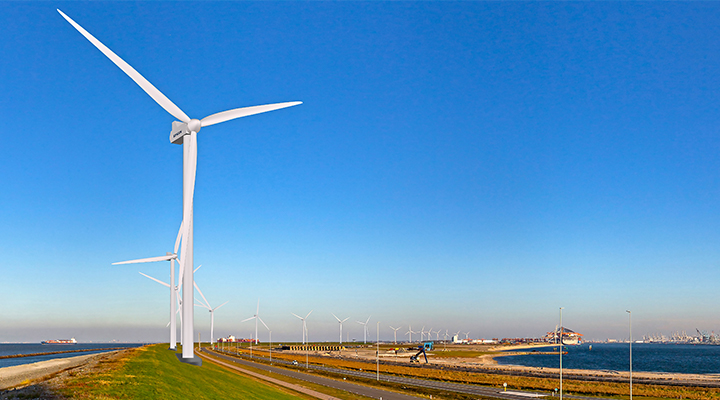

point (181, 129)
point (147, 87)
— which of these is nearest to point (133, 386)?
point (181, 129)

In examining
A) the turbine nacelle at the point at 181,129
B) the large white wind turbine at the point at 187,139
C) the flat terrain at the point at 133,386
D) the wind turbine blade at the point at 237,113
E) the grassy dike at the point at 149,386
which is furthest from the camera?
the grassy dike at the point at 149,386

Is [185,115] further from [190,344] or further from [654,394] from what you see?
[654,394]

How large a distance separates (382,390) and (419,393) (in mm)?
7755

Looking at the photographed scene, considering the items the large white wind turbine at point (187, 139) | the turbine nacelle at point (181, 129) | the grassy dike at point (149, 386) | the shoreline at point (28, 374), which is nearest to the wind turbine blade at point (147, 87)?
the large white wind turbine at point (187, 139)

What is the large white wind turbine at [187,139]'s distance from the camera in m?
33.4

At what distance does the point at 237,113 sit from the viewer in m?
38.5

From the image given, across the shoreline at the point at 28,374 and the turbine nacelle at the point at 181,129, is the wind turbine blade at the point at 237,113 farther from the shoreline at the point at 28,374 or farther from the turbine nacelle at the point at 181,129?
the shoreline at the point at 28,374

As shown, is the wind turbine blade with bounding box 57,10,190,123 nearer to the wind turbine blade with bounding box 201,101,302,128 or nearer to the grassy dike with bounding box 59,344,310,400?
the wind turbine blade with bounding box 201,101,302,128

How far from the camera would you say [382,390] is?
315 feet

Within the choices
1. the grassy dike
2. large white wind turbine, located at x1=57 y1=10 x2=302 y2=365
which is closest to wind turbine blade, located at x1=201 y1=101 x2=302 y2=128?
large white wind turbine, located at x1=57 y1=10 x2=302 y2=365

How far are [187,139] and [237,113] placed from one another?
4763mm

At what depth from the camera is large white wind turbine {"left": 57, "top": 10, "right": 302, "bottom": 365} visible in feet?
109

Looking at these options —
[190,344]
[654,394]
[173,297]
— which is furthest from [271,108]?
[654,394]

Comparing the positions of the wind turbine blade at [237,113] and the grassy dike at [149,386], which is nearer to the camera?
the wind turbine blade at [237,113]
